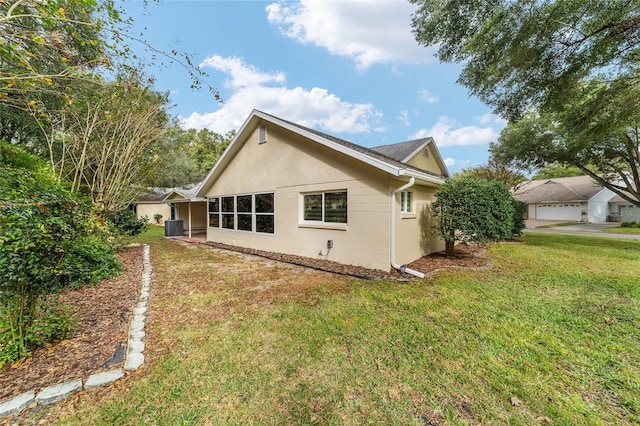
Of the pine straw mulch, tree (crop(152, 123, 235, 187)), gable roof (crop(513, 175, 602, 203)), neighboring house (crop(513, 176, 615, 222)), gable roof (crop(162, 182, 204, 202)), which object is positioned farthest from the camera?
gable roof (crop(513, 175, 602, 203))

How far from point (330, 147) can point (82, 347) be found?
19.6ft

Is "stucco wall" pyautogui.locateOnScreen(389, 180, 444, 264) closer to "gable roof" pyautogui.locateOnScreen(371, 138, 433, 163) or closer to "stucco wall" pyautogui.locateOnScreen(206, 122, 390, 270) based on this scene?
"stucco wall" pyautogui.locateOnScreen(206, 122, 390, 270)

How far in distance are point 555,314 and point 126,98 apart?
1175 centimetres

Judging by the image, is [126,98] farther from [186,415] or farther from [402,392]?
[402,392]

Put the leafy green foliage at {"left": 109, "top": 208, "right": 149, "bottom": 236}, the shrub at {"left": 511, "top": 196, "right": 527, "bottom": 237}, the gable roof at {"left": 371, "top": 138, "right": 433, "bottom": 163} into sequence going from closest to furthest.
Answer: the gable roof at {"left": 371, "top": 138, "right": 433, "bottom": 163} < the shrub at {"left": 511, "top": 196, "right": 527, "bottom": 237} < the leafy green foliage at {"left": 109, "top": 208, "right": 149, "bottom": 236}

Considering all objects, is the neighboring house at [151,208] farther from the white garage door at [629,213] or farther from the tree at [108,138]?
the white garage door at [629,213]

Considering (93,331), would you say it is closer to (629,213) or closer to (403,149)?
(403,149)

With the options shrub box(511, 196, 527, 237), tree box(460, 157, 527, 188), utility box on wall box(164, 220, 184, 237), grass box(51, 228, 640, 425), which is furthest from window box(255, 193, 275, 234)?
tree box(460, 157, 527, 188)

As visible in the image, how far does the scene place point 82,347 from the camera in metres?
3.01

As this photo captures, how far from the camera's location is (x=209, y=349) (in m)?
2.99

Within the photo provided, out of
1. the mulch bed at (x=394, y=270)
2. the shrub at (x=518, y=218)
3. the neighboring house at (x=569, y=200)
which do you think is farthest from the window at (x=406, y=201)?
the neighboring house at (x=569, y=200)

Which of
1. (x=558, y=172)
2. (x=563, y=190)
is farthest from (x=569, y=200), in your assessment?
(x=558, y=172)

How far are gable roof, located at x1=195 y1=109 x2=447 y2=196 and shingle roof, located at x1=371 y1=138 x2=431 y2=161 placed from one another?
51.8 inches

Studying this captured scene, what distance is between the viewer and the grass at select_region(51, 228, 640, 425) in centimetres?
210
